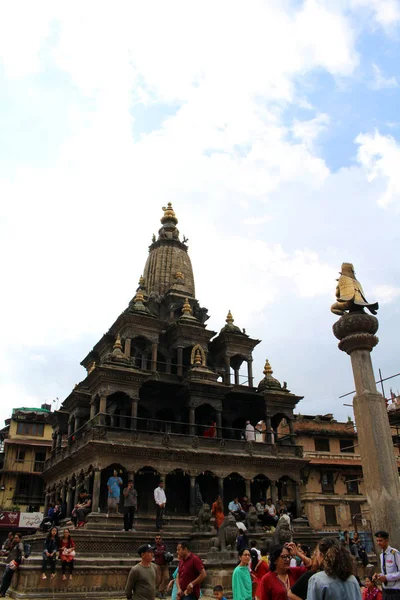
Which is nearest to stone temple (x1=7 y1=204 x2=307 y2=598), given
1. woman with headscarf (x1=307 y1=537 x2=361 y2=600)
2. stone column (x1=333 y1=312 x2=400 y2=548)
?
stone column (x1=333 y1=312 x2=400 y2=548)

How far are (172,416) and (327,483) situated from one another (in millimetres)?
17657

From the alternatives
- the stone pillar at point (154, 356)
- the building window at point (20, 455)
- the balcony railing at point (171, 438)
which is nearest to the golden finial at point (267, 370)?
the balcony railing at point (171, 438)

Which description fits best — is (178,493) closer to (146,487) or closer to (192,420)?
(146,487)

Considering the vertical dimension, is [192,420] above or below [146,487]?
above

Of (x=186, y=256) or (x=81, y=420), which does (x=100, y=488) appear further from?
(x=186, y=256)

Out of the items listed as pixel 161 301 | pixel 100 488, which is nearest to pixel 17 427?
pixel 161 301

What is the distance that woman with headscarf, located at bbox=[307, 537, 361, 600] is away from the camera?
205 inches

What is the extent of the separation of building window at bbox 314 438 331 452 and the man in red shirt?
40.5 m

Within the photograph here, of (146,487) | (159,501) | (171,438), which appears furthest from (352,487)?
(159,501)

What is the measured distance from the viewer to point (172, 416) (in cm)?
3575

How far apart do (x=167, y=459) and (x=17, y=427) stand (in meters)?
27.9

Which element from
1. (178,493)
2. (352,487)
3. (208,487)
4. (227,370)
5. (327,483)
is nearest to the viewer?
(178,493)

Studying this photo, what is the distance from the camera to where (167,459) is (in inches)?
1180

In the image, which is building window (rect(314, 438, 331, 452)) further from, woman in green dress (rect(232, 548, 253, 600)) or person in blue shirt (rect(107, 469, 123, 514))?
woman in green dress (rect(232, 548, 253, 600))
